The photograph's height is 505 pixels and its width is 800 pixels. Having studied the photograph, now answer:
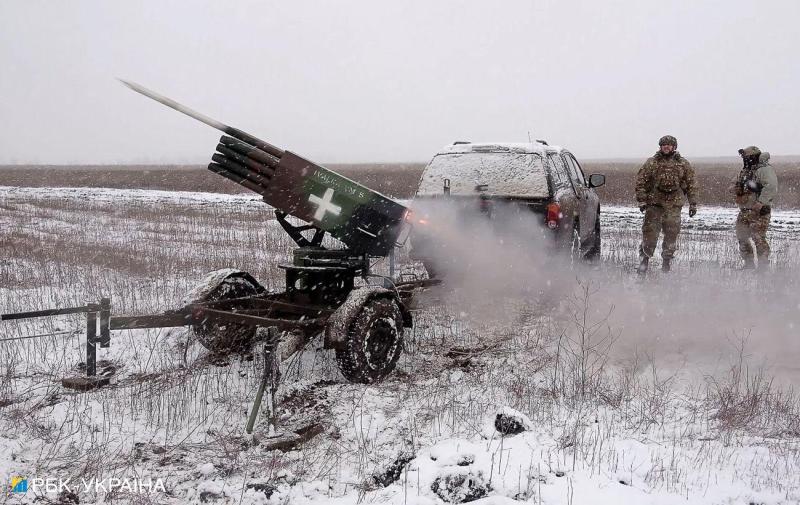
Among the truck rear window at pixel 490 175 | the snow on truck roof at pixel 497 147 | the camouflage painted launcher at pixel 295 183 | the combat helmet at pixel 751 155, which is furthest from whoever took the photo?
the combat helmet at pixel 751 155

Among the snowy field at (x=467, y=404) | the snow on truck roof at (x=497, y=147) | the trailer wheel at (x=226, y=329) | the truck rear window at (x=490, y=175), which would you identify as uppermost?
the snow on truck roof at (x=497, y=147)

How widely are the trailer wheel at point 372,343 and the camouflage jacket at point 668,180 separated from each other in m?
5.78

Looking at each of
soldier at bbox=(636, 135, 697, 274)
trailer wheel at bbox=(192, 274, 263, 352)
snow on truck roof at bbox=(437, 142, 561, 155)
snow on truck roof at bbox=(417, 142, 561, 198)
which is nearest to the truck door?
soldier at bbox=(636, 135, 697, 274)

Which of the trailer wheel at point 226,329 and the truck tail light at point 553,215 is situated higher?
the truck tail light at point 553,215

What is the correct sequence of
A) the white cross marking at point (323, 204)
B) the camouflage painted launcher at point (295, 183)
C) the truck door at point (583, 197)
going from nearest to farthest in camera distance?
the camouflage painted launcher at point (295, 183) → the white cross marking at point (323, 204) → the truck door at point (583, 197)

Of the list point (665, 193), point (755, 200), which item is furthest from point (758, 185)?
point (665, 193)

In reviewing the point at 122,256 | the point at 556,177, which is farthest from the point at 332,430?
the point at 122,256

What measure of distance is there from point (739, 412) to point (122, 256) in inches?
386

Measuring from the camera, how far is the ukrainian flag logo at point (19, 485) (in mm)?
3242

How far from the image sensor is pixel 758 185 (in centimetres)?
949

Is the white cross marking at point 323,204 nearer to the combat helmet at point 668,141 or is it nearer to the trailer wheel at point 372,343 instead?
the trailer wheel at point 372,343

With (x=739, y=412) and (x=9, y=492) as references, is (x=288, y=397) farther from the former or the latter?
(x=739, y=412)

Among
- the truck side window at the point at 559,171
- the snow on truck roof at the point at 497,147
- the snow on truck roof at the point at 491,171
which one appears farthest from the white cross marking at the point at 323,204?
the truck side window at the point at 559,171

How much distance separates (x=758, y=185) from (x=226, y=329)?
27.8ft
